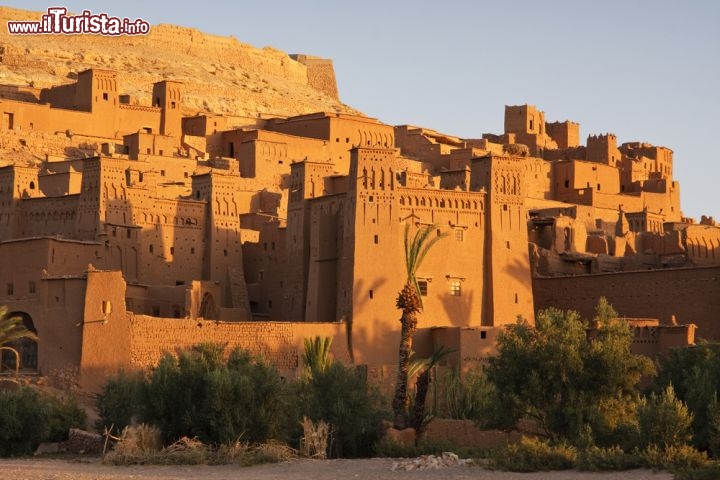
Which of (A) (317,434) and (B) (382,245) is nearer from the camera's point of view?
(A) (317,434)

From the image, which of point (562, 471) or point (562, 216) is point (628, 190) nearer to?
point (562, 216)

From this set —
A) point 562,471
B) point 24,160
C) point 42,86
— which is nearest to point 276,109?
point 42,86

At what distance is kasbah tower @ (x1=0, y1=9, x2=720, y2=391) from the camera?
45375 millimetres

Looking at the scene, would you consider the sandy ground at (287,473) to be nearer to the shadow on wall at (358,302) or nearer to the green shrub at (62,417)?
the green shrub at (62,417)

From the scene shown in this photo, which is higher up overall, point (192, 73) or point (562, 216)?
point (192, 73)

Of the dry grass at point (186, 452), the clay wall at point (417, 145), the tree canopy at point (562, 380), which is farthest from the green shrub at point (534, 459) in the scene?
the clay wall at point (417, 145)

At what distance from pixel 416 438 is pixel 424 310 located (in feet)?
34.5

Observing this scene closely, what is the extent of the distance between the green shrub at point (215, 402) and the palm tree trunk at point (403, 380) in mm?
3121

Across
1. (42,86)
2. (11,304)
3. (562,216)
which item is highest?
(42,86)

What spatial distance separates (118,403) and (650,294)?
17.3m

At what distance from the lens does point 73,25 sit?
81062mm

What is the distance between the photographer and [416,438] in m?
37.9

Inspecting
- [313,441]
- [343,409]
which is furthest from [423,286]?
[313,441]

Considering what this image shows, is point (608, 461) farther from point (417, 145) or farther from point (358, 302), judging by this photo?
point (417, 145)
